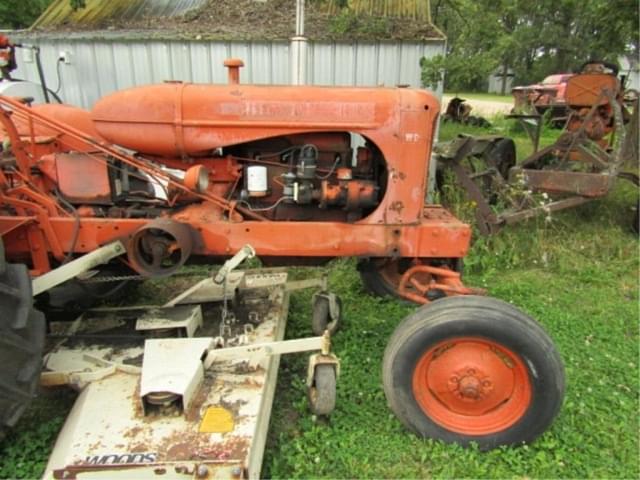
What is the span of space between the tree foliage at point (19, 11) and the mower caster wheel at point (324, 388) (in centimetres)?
990

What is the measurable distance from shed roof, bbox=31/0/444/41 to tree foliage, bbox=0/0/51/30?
12.2ft

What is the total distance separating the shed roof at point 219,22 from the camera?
5402mm

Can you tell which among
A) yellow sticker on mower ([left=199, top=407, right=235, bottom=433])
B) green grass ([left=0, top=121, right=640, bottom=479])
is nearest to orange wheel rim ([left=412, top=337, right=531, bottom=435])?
green grass ([left=0, top=121, right=640, bottom=479])

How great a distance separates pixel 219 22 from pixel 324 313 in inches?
164

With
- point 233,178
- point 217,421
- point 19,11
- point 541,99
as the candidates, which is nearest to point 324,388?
point 217,421

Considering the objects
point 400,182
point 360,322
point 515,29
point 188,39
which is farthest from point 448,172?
point 515,29

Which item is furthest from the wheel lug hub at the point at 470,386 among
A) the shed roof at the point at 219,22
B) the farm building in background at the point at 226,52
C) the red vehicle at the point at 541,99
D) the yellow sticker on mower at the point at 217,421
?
the red vehicle at the point at 541,99

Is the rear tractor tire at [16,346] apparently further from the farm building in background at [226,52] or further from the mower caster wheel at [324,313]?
the farm building in background at [226,52]

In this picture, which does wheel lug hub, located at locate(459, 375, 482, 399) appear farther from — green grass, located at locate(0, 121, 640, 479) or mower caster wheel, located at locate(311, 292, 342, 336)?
mower caster wheel, located at locate(311, 292, 342, 336)

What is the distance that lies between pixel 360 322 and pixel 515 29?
26.9 m

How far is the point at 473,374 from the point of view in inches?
91.7

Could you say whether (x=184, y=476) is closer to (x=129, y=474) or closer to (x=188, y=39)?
(x=129, y=474)

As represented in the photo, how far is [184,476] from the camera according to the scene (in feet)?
6.33

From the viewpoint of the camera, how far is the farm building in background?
5.33m
